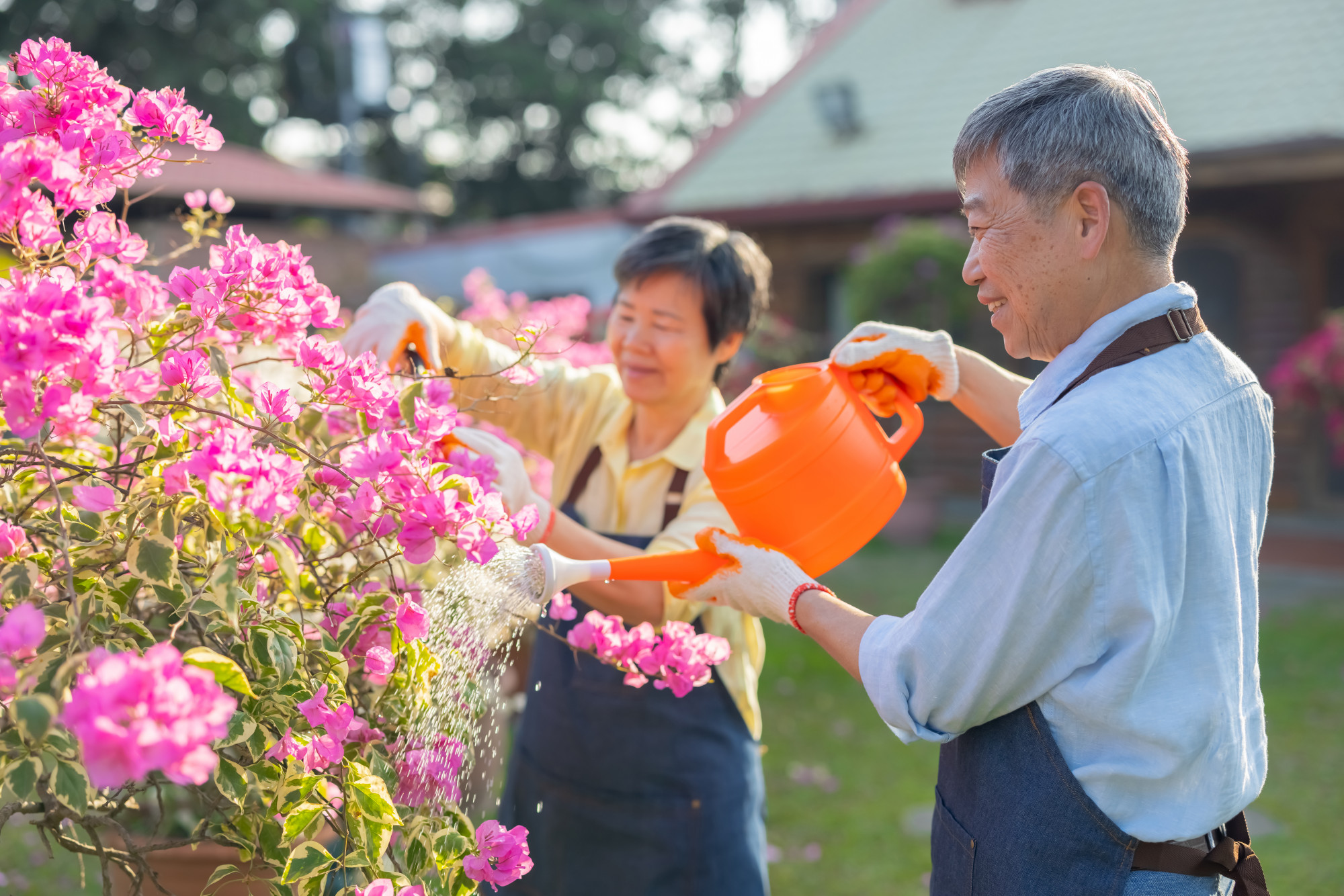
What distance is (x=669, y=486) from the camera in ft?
6.69

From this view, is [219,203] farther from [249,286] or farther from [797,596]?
[797,596]

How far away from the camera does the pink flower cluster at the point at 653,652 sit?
1.55m

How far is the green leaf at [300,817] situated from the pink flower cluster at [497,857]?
0.21 m

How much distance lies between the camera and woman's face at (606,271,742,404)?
6.53 feet

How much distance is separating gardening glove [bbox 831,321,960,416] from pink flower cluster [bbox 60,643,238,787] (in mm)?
1257

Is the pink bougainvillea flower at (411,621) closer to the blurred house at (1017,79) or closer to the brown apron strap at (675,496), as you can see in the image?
the brown apron strap at (675,496)

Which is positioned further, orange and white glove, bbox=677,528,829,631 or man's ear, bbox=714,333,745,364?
man's ear, bbox=714,333,745,364

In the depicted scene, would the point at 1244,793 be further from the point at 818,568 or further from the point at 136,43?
the point at 136,43

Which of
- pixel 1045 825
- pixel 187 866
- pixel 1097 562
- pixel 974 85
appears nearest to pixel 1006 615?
pixel 1097 562

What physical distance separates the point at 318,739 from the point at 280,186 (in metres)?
13.8

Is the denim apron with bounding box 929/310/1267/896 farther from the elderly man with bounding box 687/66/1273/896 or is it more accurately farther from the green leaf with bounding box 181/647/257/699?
the green leaf with bounding box 181/647/257/699

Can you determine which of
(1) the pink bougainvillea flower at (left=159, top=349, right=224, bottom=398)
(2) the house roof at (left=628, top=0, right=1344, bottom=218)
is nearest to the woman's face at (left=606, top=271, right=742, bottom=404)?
(1) the pink bougainvillea flower at (left=159, top=349, right=224, bottom=398)

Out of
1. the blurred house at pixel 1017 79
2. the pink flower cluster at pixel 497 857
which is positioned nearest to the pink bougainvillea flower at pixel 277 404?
the pink flower cluster at pixel 497 857

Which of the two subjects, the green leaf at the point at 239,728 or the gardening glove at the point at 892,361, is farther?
the gardening glove at the point at 892,361
